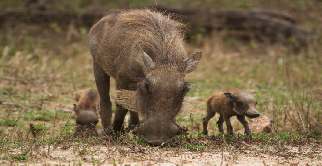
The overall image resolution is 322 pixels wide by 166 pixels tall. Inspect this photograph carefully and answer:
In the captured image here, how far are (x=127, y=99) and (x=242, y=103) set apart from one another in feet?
4.19

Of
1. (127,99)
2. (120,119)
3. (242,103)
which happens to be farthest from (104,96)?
(242,103)

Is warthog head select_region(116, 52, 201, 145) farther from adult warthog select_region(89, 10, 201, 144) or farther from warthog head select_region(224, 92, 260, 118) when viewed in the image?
warthog head select_region(224, 92, 260, 118)

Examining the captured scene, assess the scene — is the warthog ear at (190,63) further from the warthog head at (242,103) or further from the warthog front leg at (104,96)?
the warthog front leg at (104,96)

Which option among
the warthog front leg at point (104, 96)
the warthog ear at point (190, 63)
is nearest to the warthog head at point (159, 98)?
the warthog ear at point (190, 63)

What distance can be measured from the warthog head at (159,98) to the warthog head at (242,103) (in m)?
0.86

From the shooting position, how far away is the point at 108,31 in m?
7.39

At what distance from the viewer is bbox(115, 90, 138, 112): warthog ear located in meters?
6.13

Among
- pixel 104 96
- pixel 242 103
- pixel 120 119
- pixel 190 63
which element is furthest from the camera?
pixel 104 96

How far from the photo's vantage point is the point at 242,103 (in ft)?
22.4

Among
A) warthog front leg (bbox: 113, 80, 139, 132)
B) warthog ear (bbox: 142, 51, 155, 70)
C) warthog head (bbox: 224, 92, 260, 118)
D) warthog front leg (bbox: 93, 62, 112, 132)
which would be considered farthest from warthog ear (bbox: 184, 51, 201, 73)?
warthog front leg (bbox: 93, 62, 112, 132)

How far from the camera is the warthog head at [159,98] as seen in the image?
5.59 m

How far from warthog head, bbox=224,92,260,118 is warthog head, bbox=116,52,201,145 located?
863 millimetres

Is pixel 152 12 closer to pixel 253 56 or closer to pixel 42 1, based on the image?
pixel 253 56

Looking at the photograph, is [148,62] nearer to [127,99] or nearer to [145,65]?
[145,65]
